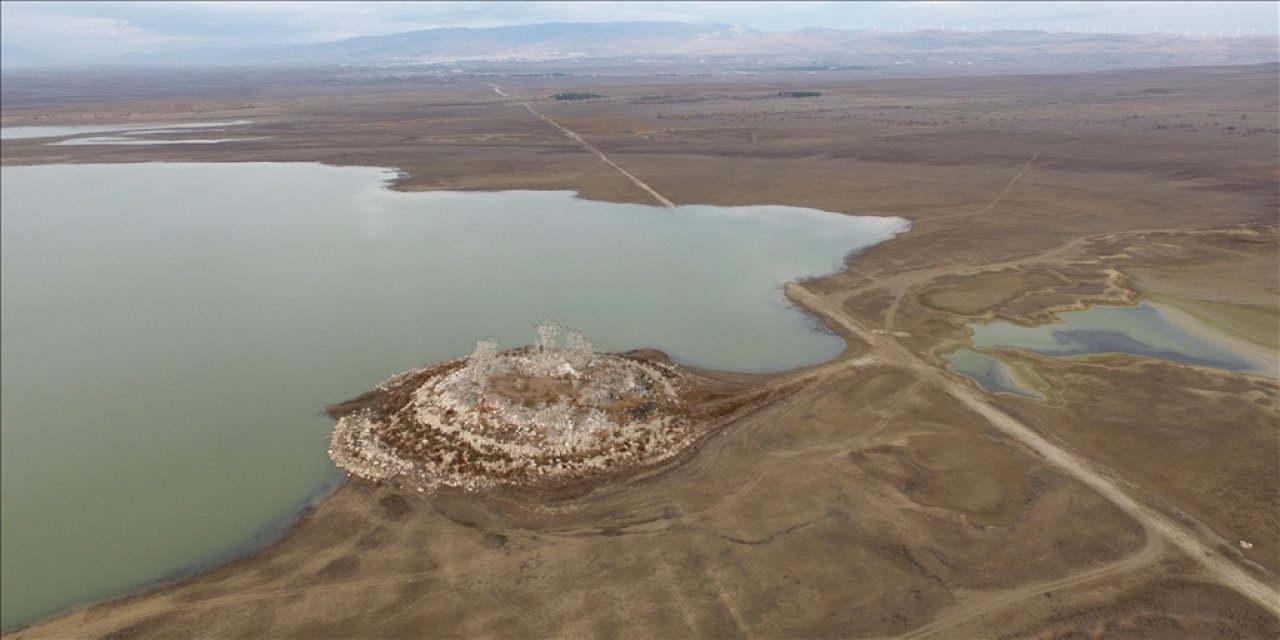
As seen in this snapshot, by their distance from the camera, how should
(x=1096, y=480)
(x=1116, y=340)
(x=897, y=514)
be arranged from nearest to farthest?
(x=897, y=514)
(x=1096, y=480)
(x=1116, y=340)

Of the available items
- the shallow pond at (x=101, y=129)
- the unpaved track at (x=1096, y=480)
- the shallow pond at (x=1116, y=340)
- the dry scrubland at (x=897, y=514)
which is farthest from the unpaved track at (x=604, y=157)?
the shallow pond at (x=101, y=129)

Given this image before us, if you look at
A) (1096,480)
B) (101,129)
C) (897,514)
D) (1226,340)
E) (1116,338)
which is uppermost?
(101,129)

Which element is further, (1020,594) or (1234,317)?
(1234,317)

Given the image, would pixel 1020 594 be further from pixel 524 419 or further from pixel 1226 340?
pixel 1226 340

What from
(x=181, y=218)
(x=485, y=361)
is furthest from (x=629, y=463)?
(x=181, y=218)

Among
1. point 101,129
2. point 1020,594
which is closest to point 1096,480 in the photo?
point 1020,594

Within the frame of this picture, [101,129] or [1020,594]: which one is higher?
[101,129]

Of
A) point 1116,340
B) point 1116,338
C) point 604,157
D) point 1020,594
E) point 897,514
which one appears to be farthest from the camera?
point 604,157

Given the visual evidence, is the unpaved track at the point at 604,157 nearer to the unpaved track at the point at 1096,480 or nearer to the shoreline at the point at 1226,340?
the unpaved track at the point at 1096,480

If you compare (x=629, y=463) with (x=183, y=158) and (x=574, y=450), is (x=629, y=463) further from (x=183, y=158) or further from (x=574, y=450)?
A: (x=183, y=158)
